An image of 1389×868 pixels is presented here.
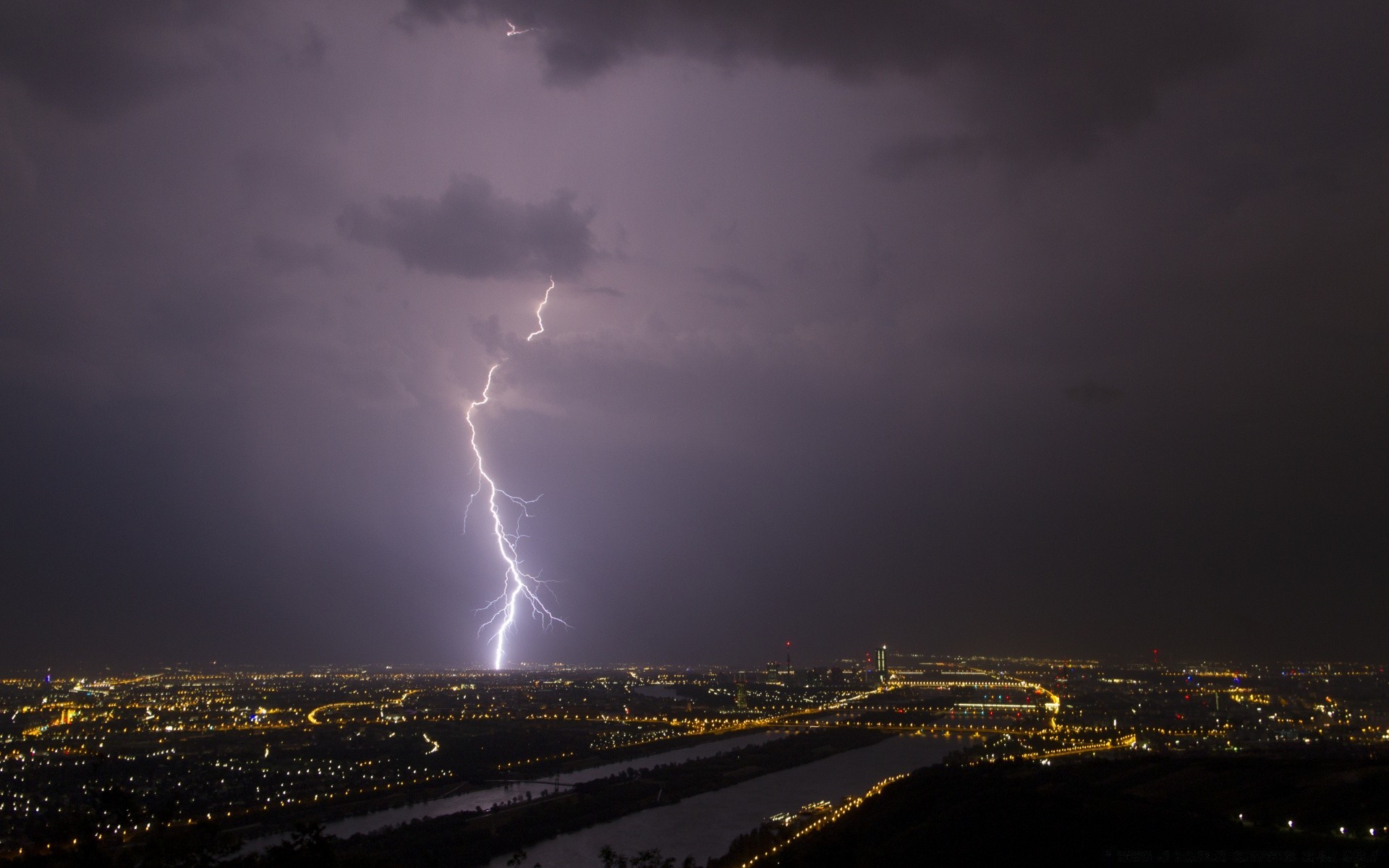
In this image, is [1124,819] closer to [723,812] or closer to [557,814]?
[723,812]

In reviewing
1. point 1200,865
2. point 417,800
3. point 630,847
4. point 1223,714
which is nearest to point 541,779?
point 417,800

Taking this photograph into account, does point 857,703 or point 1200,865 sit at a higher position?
point 1200,865

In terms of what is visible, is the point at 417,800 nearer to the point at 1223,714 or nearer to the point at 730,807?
the point at 730,807

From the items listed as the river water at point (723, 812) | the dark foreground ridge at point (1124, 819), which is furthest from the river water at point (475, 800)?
the dark foreground ridge at point (1124, 819)

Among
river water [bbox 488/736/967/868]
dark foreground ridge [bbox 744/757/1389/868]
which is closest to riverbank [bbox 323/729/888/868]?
river water [bbox 488/736/967/868]

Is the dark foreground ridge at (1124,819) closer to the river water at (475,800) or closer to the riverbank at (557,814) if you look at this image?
the riverbank at (557,814)

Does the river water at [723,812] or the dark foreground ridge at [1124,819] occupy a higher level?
the dark foreground ridge at [1124,819]

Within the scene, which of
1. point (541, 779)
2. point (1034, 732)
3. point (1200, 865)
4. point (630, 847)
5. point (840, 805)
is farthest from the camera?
point (1034, 732)
